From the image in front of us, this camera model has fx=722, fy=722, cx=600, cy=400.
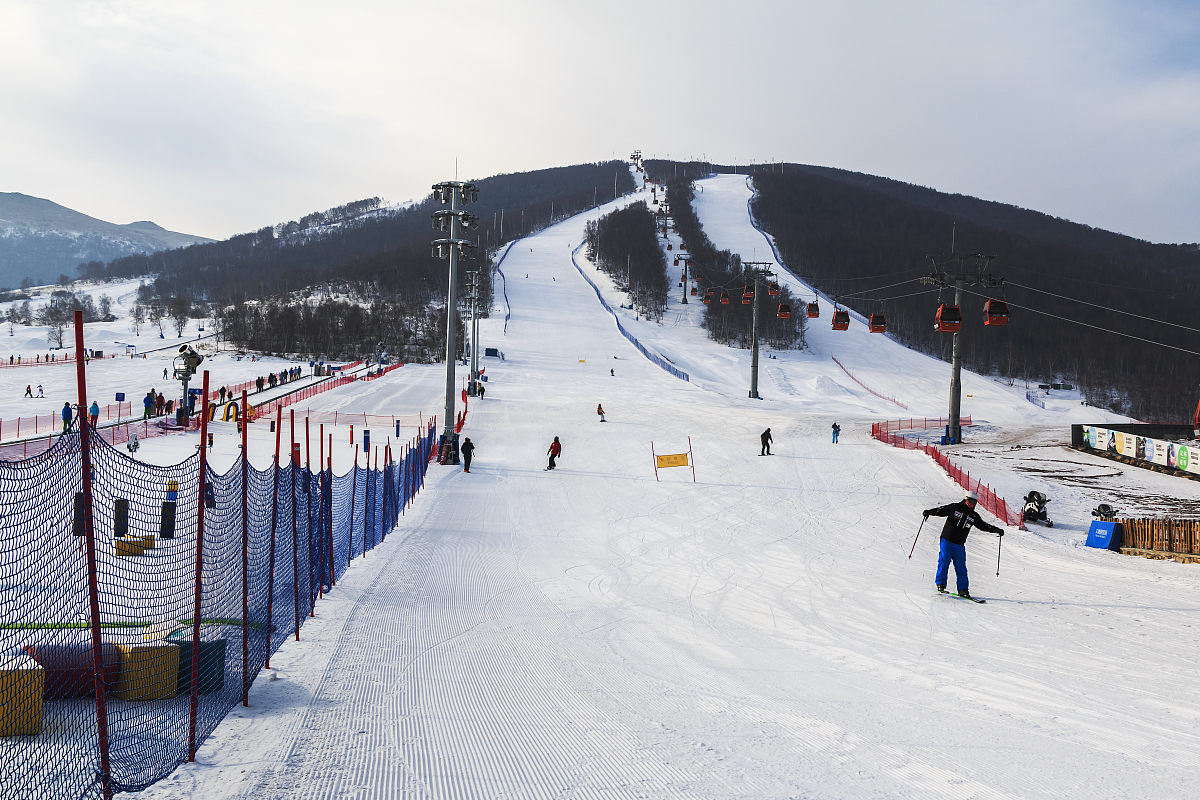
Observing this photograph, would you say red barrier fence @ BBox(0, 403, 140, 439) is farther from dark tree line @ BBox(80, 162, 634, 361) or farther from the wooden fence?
the wooden fence

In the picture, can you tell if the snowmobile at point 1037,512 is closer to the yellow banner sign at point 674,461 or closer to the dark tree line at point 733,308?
the yellow banner sign at point 674,461

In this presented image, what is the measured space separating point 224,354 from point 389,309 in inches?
931

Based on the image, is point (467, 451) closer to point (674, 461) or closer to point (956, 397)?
point (674, 461)

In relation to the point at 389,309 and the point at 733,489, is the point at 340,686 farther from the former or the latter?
the point at 389,309

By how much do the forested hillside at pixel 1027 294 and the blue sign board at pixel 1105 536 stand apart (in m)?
68.3

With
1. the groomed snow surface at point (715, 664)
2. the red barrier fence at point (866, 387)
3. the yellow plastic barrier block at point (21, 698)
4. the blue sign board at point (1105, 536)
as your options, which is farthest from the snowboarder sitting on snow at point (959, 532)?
the red barrier fence at point (866, 387)

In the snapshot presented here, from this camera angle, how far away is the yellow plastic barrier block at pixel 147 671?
16.0 ft

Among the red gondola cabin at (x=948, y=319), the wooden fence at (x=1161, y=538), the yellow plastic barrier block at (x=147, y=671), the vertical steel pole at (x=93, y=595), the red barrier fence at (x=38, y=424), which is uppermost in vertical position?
the red gondola cabin at (x=948, y=319)

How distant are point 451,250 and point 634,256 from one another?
93.9m

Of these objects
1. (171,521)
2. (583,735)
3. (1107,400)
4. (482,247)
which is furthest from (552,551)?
(482,247)

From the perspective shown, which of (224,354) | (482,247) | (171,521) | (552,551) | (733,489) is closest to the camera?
(171,521)

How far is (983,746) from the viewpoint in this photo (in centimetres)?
504

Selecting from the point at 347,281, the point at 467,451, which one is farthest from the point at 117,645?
the point at 347,281

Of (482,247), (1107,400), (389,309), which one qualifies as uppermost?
(482,247)
